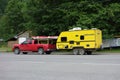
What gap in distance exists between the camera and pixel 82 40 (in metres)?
34.5

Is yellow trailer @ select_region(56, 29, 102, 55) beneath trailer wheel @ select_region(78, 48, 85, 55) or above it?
above

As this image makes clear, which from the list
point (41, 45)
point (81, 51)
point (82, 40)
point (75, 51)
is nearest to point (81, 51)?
point (81, 51)

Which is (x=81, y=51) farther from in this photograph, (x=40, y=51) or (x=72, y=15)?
(x=72, y=15)

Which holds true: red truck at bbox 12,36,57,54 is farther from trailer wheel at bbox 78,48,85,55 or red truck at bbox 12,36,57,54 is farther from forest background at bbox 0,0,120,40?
trailer wheel at bbox 78,48,85,55

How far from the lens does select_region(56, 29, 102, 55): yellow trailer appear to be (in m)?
34.0

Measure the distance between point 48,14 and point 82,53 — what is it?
11.9m

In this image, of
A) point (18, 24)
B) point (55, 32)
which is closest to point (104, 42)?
point (55, 32)

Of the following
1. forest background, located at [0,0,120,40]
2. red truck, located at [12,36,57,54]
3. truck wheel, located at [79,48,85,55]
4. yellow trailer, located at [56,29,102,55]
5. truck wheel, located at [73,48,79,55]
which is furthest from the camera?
forest background, located at [0,0,120,40]

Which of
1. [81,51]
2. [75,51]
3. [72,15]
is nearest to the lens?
[81,51]

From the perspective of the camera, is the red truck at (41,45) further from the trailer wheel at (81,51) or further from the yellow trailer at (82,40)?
the trailer wheel at (81,51)

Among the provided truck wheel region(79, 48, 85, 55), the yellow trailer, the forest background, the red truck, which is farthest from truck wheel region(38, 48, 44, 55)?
the forest background

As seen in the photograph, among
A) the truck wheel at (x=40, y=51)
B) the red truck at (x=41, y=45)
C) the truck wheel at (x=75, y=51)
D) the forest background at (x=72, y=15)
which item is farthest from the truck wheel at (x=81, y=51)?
the forest background at (x=72, y=15)

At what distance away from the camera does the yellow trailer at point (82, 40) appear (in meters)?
34.0
